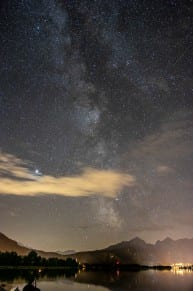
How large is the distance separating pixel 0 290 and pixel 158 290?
58431mm

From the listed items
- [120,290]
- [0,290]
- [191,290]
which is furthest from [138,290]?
[0,290]

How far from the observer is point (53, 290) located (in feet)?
308

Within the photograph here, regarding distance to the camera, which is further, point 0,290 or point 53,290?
point 53,290

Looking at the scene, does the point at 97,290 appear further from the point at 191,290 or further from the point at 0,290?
the point at 0,290

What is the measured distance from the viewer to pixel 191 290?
113000 millimetres

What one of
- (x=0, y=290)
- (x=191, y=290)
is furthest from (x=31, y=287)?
(x=191, y=290)

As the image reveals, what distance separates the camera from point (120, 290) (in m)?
104

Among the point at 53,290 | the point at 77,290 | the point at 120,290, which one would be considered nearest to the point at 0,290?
the point at 53,290

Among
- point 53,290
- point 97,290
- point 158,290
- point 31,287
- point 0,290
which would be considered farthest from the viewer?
point 158,290

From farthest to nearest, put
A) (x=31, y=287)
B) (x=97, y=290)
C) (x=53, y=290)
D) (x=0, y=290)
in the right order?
(x=97, y=290) < (x=53, y=290) < (x=31, y=287) < (x=0, y=290)

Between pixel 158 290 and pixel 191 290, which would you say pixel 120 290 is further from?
pixel 191 290

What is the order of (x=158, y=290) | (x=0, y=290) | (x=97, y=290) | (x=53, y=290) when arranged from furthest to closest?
(x=158, y=290) < (x=97, y=290) < (x=53, y=290) < (x=0, y=290)

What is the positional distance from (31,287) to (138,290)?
3889cm

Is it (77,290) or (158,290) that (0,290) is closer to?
(77,290)
